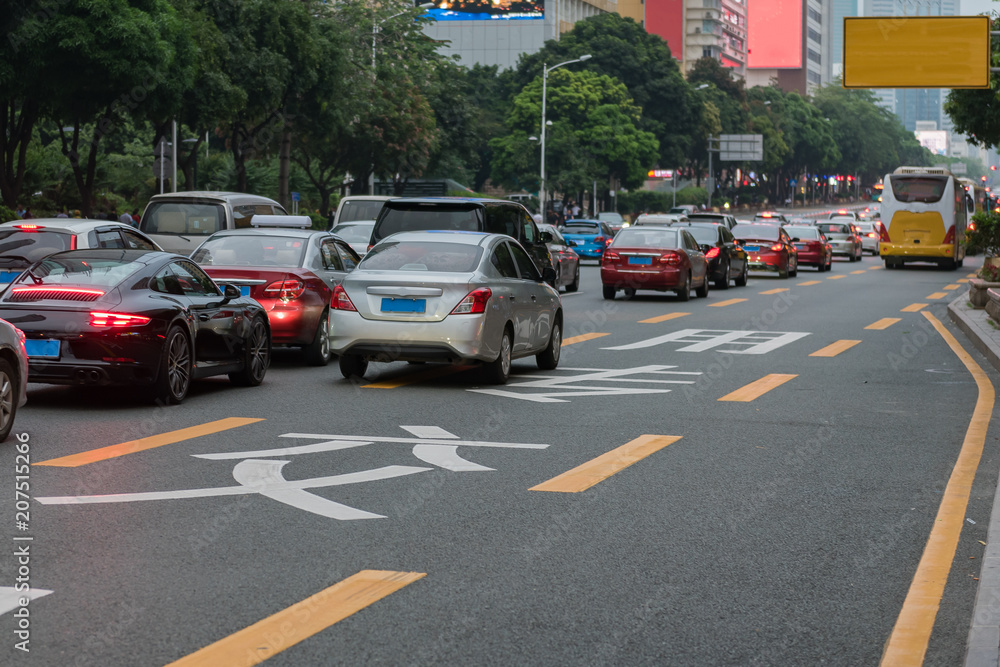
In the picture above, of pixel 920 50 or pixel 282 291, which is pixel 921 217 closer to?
pixel 920 50

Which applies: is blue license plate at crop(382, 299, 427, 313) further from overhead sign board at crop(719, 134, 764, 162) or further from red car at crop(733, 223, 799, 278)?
overhead sign board at crop(719, 134, 764, 162)

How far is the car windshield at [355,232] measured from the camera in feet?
76.9

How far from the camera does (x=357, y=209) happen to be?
25.9m

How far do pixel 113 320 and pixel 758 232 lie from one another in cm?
3080

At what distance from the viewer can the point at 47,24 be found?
28766mm

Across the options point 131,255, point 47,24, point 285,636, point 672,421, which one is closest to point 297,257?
point 131,255

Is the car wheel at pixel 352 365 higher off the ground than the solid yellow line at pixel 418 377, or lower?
higher

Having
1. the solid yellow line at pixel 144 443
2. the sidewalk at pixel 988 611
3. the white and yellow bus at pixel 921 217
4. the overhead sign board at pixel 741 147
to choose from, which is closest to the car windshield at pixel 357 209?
the solid yellow line at pixel 144 443

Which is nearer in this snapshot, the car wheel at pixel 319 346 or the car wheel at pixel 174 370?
the car wheel at pixel 174 370

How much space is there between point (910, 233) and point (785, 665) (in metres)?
45.6

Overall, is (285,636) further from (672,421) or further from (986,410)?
(986,410)

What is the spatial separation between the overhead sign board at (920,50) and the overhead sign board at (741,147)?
84108 millimetres

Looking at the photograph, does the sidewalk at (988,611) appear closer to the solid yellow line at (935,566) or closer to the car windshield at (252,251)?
the solid yellow line at (935,566)

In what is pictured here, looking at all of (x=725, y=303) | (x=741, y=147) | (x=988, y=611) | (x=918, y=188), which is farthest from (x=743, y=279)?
(x=741, y=147)
